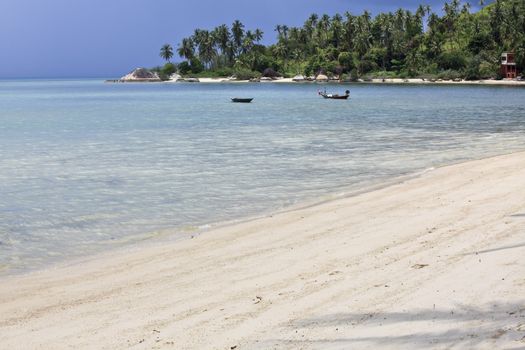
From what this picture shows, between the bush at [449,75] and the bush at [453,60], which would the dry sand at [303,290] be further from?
the bush at [453,60]

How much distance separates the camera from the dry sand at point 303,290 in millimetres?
6105

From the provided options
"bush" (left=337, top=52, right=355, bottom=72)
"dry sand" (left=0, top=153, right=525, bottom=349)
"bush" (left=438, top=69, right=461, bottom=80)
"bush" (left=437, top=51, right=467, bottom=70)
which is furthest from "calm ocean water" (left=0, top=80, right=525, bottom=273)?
"bush" (left=337, top=52, right=355, bottom=72)

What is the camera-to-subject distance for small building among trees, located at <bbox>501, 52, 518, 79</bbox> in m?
146

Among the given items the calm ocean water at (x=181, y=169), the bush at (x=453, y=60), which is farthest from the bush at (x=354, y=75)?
the calm ocean water at (x=181, y=169)

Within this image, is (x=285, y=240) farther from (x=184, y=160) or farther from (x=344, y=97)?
(x=344, y=97)

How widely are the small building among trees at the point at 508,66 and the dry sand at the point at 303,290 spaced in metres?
146

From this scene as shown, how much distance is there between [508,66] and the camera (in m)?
149

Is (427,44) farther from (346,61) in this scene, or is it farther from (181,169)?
(181,169)

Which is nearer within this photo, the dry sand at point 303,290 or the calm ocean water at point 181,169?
the dry sand at point 303,290

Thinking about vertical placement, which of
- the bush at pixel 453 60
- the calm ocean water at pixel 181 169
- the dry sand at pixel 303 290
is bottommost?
the calm ocean water at pixel 181 169

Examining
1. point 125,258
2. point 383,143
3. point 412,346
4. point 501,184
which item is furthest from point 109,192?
point 383,143

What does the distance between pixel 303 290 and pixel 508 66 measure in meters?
155

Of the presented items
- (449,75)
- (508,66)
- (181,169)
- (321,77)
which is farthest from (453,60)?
(181,169)

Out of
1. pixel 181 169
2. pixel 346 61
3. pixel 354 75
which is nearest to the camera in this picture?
pixel 181 169
